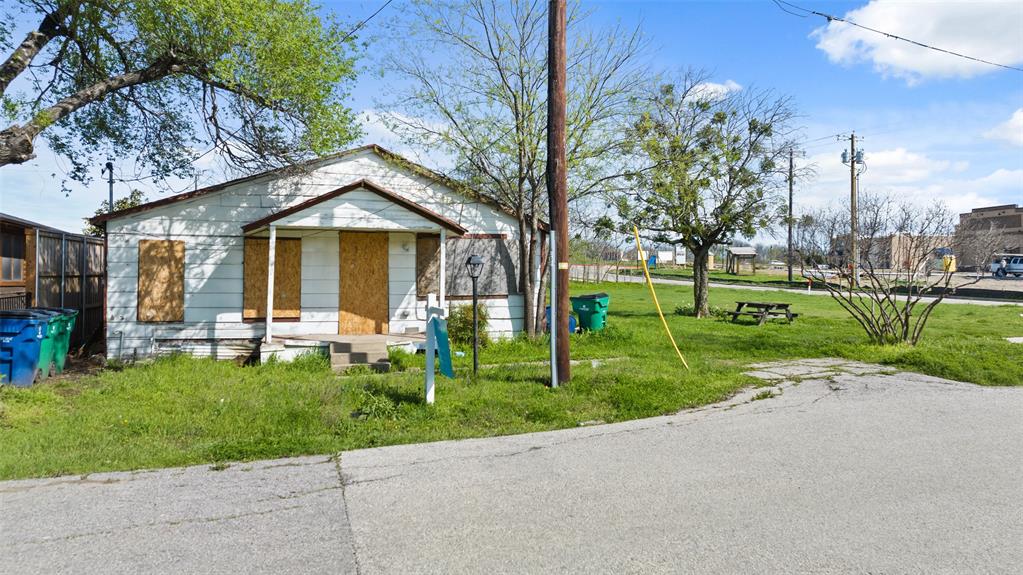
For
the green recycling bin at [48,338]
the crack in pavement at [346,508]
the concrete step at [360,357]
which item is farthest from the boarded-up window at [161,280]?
the crack in pavement at [346,508]

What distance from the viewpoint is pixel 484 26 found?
13.8m

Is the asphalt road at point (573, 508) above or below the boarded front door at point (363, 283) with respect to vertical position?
below

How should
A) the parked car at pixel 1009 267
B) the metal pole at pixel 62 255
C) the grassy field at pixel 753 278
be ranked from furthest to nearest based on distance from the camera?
1. the parked car at pixel 1009 267
2. the grassy field at pixel 753 278
3. the metal pole at pixel 62 255

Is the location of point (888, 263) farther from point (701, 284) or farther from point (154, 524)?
point (154, 524)

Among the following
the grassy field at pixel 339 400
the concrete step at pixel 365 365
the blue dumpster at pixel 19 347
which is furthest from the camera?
the concrete step at pixel 365 365

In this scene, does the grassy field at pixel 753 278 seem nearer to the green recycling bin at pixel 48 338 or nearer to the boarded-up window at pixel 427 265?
the boarded-up window at pixel 427 265

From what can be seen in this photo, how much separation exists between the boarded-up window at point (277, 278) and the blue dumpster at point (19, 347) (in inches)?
137

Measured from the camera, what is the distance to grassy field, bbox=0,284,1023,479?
6293 millimetres

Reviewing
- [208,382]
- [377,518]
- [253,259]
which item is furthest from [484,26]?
[377,518]

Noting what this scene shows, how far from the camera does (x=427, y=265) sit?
1363 cm

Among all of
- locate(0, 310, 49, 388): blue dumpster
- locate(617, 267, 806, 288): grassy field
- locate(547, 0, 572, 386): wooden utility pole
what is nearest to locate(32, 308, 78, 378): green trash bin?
locate(0, 310, 49, 388): blue dumpster

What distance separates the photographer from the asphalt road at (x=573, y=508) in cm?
370

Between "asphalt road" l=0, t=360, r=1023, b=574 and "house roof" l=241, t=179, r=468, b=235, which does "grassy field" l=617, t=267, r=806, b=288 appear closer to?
"house roof" l=241, t=179, r=468, b=235

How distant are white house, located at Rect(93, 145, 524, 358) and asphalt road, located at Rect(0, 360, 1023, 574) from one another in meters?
6.77
